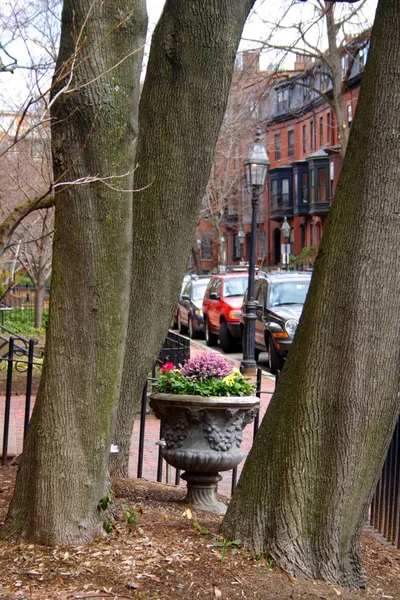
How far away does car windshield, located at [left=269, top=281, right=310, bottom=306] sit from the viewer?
18.9 m

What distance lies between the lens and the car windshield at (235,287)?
23.7 m

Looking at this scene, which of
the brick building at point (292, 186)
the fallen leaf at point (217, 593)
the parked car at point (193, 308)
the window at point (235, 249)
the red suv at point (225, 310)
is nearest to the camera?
the fallen leaf at point (217, 593)

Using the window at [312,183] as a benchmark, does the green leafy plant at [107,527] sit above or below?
below

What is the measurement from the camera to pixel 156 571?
4.47 metres

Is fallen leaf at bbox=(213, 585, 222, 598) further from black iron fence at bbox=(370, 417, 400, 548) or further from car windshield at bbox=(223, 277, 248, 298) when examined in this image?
car windshield at bbox=(223, 277, 248, 298)

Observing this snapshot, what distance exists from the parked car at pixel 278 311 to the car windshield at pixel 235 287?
300 centimetres

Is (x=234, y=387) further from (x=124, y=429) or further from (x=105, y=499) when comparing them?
(x=105, y=499)

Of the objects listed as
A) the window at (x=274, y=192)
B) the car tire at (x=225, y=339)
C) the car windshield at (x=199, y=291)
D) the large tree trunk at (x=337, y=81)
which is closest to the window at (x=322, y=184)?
the window at (x=274, y=192)

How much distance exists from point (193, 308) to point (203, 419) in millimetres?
21536

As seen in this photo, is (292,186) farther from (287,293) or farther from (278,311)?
(278,311)

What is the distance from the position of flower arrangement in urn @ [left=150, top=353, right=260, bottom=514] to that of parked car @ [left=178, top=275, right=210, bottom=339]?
67.3ft

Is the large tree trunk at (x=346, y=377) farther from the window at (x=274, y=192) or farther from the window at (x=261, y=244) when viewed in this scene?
the window at (x=274, y=192)

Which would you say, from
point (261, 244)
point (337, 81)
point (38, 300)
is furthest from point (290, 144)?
point (38, 300)

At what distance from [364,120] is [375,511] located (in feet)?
11.1
